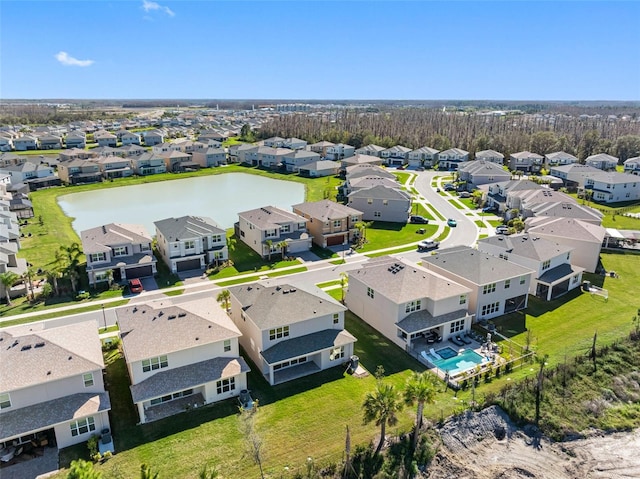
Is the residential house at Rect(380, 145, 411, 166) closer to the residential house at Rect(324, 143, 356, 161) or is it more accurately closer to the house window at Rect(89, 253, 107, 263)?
the residential house at Rect(324, 143, 356, 161)

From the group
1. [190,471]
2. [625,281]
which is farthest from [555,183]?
[190,471]

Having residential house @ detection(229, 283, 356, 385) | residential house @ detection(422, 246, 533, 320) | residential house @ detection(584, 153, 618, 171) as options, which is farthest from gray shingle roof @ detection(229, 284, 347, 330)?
residential house @ detection(584, 153, 618, 171)

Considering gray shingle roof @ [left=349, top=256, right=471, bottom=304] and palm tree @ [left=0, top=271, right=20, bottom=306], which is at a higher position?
gray shingle roof @ [left=349, top=256, right=471, bottom=304]

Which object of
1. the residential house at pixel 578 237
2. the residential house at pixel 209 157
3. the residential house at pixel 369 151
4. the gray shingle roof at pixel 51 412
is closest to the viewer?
the gray shingle roof at pixel 51 412

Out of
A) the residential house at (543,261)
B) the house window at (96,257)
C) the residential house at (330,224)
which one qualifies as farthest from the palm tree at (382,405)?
the residential house at (330,224)

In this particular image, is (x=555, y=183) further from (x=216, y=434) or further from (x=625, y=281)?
(x=216, y=434)

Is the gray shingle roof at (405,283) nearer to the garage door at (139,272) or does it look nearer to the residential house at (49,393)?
the residential house at (49,393)
